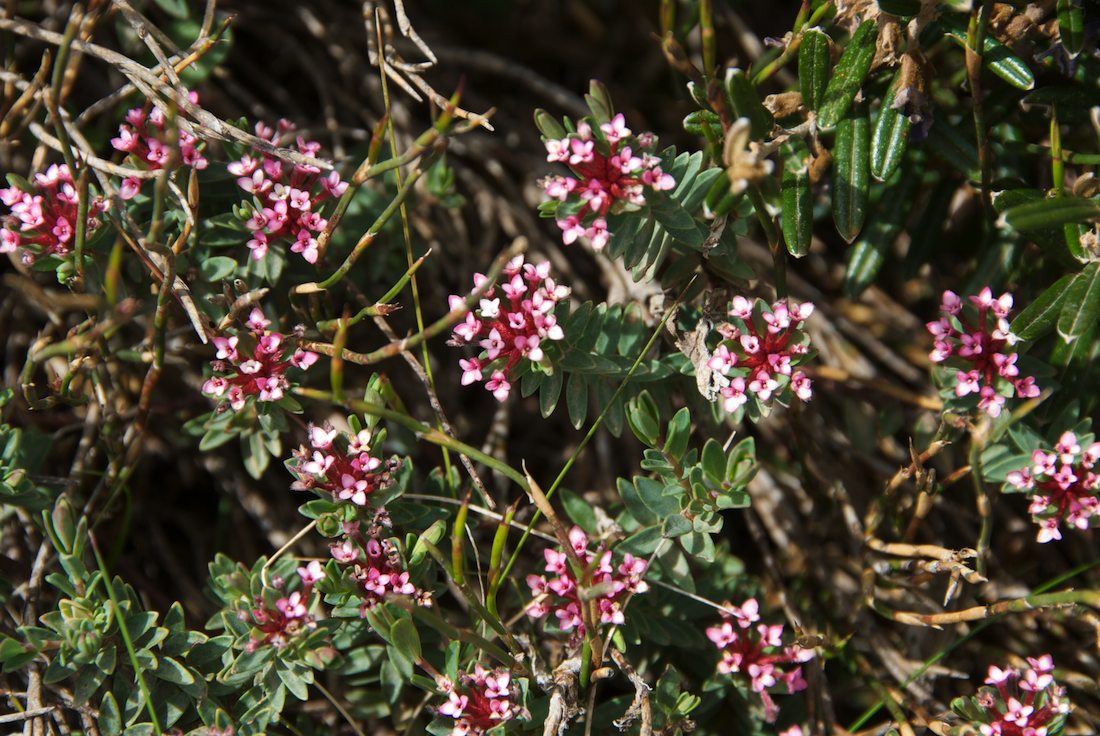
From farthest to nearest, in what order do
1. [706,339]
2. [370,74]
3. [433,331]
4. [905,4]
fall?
[370,74], [706,339], [905,4], [433,331]

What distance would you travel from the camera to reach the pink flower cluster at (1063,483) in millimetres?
2580

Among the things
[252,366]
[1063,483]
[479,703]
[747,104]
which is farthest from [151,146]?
[1063,483]

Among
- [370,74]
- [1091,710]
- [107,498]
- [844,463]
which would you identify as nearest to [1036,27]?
[844,463]

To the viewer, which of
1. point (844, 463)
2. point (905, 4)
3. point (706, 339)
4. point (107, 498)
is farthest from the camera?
point (844, 463)

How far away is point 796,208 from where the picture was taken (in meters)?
2.68

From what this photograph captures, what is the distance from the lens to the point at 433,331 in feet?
7.44

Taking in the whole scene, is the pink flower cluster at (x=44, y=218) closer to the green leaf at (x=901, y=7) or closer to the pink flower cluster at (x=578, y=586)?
the pink flower cluster at (x=578, y=586)

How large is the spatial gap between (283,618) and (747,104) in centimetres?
189

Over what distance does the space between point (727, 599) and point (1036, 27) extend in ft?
6.28

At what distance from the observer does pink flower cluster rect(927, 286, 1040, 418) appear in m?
2.61

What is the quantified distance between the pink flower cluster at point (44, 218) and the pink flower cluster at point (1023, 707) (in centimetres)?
277

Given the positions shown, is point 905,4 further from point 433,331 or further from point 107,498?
point 107,498

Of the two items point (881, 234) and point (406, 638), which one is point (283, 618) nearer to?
point (406, 638)

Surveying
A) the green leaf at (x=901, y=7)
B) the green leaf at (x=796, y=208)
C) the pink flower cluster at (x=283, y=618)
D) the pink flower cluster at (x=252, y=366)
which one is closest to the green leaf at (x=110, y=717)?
the pink flower cluster at (x=283, y=618)
